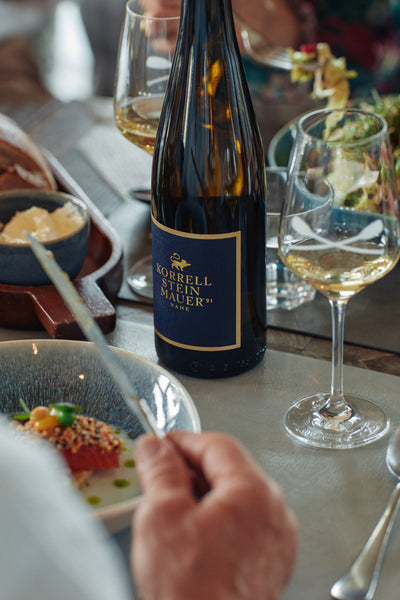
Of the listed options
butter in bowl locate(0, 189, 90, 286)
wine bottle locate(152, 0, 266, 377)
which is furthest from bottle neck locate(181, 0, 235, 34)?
butter in bowl locate(0, 189, 90, 286)

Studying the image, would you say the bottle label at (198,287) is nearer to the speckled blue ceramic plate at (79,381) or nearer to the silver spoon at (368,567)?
the speckled blue ceramic plate at (79,381)

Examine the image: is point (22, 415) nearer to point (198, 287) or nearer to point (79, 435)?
point (79, 435)

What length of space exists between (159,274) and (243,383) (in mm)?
141

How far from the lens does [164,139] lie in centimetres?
79

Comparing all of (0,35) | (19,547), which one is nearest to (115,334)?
(19,547)

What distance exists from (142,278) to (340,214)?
389 mm

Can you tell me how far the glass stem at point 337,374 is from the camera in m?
0.69

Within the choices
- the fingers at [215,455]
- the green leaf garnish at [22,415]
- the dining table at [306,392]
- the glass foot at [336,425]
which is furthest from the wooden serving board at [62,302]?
the fingers at [215,455]

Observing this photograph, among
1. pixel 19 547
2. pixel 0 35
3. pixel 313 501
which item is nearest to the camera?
pixel 19 547

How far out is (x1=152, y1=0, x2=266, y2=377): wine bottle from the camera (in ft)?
2.38

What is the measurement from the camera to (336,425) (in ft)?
2.31

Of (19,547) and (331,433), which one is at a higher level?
(19,547)

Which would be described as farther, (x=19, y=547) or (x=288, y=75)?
(x=288, y=75)

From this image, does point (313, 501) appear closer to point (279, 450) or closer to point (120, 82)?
point (279, 450)
